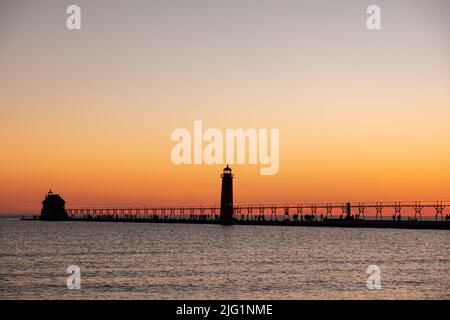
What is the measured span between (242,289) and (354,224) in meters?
107

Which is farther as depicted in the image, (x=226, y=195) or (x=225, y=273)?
(x=226, y=195)

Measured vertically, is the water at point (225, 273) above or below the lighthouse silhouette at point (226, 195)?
below

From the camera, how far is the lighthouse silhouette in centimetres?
13788

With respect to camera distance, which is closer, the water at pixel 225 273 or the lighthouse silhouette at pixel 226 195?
the water at pixel 225 273

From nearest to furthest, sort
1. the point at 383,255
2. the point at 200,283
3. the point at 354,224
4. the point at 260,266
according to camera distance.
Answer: the point at 200,283, the point at 260,266, the point at 383,255, the point at 354,224

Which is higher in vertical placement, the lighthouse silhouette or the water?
the lighthouse silhouette

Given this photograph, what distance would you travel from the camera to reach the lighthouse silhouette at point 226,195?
138 metres

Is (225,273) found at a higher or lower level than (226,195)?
lower

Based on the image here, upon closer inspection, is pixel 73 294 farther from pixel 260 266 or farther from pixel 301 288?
pixel 260 266

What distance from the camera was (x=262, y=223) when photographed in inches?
6526

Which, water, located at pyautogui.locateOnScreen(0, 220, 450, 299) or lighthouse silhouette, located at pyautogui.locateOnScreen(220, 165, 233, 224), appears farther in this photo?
lighthouse silhouette, located at pyautogui.locateOnScreen(220, 165, 233, 224)

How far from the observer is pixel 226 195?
141 m
